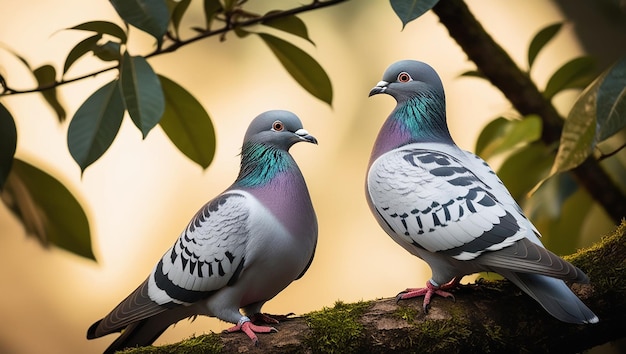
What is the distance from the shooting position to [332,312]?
142 centimetres

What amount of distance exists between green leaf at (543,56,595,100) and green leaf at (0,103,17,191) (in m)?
1.43

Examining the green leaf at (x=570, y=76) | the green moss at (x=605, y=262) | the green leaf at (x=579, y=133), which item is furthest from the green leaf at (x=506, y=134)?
the green moss at (x=605, y=262)

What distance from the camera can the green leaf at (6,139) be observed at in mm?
1527

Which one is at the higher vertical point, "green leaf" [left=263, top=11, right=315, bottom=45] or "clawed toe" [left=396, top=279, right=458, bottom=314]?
"green leaf" [left=263, top=11, right=315, bottom=45]

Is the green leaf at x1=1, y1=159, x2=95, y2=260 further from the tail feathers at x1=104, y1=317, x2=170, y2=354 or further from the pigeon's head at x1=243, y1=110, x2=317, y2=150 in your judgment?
the pigeon's head at x1=243, y1=110, x2=317, y2=150

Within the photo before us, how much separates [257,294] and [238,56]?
2.13m

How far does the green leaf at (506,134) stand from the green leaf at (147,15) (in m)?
1.03

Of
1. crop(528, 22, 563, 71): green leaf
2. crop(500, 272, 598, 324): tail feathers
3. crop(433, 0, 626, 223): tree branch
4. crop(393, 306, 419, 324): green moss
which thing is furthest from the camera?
crop(528, 22, 563, 71): green leaf

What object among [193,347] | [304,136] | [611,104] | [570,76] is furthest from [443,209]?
[570,76]

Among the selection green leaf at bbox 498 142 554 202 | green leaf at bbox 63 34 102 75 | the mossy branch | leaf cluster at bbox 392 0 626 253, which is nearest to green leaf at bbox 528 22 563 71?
leaf cluster at bbox 392 0 626 253

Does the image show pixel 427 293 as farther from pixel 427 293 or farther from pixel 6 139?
pixel 6 139

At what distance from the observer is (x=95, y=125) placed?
1.42 meters

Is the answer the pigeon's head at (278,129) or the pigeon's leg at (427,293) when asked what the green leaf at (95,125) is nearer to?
the pigeon's head at (278,129)

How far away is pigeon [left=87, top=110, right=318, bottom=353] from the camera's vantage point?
138cm
